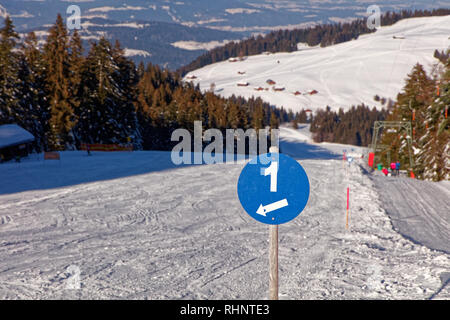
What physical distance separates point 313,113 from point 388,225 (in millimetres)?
158540

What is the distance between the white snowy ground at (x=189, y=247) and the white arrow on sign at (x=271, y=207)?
3.79 metres

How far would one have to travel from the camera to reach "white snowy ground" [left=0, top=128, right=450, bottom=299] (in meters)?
7.61

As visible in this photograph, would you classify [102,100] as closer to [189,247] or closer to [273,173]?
[189,247]

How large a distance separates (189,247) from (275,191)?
265 inches

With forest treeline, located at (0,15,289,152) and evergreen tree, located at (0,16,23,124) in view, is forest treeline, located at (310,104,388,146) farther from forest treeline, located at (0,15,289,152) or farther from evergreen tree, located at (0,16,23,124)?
evergreen tree, located at (0,16,23,124)

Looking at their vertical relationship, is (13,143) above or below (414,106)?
below

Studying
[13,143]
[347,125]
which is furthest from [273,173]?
[347,125]

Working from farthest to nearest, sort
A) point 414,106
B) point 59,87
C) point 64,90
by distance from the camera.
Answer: point 59,87 < point 64,90 < point 414,106

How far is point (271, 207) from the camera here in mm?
4008

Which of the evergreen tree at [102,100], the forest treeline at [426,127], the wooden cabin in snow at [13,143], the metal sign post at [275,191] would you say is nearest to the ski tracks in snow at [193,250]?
the metal sign post at [275,191]

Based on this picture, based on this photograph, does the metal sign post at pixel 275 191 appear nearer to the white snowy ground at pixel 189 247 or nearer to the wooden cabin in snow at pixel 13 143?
the white snowy ground at pixel 189 247

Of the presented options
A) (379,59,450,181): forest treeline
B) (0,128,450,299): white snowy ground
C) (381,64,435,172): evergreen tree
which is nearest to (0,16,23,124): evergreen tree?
(0,128,450,299): white snowy ground

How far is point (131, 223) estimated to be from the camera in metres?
12.6
